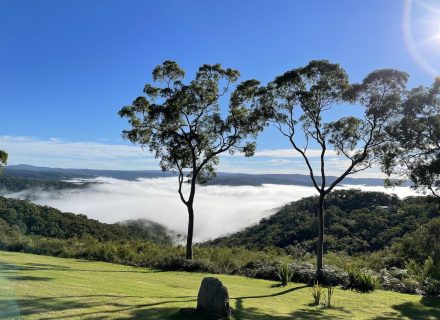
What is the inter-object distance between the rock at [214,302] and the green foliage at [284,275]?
9205mm

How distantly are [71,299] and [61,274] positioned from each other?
6009mm

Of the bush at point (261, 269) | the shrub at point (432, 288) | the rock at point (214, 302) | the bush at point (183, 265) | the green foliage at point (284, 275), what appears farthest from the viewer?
the bush at point (183, 265)

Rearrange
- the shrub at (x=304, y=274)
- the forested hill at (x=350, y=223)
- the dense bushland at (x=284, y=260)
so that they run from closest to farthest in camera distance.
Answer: the dense bushland at (x=284, y=260) → the shrub at (x=304, y=274) → the forested hill at (x=350, y=223)

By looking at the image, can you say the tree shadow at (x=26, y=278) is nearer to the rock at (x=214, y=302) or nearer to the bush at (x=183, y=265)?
the rock at (x=214, y=302)

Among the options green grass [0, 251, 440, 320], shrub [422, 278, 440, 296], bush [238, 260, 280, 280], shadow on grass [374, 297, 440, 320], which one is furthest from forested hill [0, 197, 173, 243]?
shadow on grass [374, 297, 440, 320]

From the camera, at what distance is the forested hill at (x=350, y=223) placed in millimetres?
54062

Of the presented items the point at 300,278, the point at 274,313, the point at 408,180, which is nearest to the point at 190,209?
the point at 300,278

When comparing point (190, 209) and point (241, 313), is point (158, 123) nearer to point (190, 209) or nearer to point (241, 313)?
point (190, 209)

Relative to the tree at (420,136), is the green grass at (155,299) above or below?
below

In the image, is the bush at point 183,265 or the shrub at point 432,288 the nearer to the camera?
the shrub at point 432,288

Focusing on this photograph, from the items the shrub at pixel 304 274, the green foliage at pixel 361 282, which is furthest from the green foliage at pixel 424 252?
the shrub at pixel 304 274

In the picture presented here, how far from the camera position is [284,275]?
2098 cm

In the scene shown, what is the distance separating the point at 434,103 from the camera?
20.8 m

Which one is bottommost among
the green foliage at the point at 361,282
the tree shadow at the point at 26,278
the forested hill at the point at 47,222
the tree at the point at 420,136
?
the forested hill at the point at 47,222
